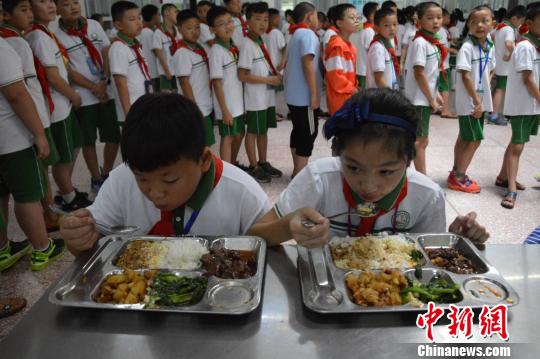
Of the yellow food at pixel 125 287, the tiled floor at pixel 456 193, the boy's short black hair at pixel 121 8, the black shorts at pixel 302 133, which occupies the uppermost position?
the boy's short black hair at pixel 121 8

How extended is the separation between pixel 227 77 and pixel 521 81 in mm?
2253

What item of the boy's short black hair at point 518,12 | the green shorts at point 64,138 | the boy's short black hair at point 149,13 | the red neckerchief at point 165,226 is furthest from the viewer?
the boy's short black hair at point 518,12

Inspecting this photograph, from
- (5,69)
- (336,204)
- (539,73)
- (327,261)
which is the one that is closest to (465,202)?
(539,73)

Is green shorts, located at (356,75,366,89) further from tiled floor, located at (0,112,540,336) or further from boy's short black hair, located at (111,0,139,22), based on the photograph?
boy's short black hair, located at (111,0,139,22)

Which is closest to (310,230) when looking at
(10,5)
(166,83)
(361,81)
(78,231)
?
(78,231)

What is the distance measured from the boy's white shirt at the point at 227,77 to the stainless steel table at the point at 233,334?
107 inches

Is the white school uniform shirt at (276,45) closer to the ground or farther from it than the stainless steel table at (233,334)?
farther from it

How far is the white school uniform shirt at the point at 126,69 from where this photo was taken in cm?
305

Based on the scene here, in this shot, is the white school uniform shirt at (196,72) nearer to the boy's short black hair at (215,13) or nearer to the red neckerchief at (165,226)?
the boy's short black hair at (215,13)

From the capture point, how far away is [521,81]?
3061 mm

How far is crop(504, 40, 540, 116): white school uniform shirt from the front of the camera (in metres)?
2.96

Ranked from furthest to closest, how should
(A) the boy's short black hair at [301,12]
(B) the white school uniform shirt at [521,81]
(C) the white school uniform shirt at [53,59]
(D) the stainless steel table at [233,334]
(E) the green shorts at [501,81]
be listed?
(E) the green shorts at [501,81] < (A) the boy's short black hair at [301,12] < (B) the white school uniform shirt at [521,81] < (C) the white school uniform shirt at [53,59] < (D) the stainless steel table at [233,334]

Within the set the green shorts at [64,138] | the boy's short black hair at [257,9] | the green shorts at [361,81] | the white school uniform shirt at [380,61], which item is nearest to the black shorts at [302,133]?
the white school uniform shirt at [380,61]

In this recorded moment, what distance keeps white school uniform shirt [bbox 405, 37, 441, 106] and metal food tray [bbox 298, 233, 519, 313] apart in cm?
239
